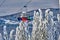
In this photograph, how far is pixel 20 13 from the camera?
2.35 metres

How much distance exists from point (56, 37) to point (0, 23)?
0.81m

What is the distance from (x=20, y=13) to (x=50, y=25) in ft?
1.51

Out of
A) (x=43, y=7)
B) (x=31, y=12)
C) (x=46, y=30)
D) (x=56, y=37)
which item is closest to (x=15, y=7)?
(x=31, y=12)

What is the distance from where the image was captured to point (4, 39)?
7.65 ft

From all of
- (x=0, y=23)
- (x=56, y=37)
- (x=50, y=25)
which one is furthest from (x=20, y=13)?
(x=56, y=37)

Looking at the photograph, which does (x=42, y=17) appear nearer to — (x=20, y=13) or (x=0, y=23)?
(x=20, y=13)

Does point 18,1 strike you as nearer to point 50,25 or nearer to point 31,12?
point 31,12

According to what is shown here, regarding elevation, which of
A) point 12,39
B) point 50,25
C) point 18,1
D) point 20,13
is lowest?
point 12,39

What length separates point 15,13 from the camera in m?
2.33

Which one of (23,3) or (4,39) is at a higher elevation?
(23,3)

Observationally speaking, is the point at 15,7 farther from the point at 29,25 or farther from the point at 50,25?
the point at 50,25

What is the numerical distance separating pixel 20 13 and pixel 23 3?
153 mm

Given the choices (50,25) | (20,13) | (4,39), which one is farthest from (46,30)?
(4,39)

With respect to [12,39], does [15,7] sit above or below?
above
